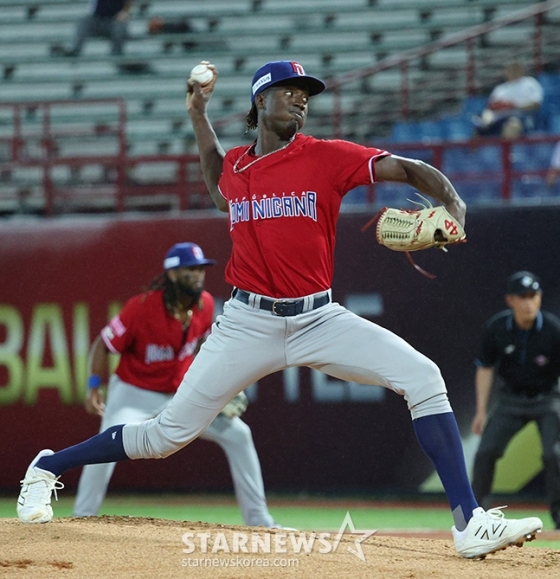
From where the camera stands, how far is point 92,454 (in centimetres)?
498

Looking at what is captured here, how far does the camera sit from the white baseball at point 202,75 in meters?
5.19

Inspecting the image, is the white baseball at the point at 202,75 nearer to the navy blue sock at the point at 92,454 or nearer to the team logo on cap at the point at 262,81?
the team logo on cap at the point at 262,81

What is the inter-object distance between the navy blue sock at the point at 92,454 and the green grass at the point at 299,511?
300 cm

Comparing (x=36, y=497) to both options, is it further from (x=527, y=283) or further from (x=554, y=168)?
(x=554, y=168)

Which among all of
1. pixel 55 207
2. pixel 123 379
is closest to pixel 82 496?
pixel 123 379

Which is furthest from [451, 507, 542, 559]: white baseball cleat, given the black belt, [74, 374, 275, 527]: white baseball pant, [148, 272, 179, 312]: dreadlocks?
[148, 272, 179, 312]: dreadlocks

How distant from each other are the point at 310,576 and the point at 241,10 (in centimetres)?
1279

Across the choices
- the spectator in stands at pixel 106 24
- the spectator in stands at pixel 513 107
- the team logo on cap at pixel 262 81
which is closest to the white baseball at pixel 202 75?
the team logo on cap at pixel 262 81

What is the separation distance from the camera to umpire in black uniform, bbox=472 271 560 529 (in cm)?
765

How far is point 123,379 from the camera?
22.6 ft

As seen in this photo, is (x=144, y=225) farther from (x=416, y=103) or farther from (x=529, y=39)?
(x=529, y=39)

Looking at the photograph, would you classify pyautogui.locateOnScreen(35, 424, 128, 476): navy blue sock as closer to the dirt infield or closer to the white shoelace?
the white shoelace

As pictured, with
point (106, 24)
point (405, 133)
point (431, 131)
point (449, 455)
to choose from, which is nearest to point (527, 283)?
point (449, 455)

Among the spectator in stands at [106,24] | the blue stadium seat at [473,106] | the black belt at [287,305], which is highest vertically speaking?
the spectator in stands at [106,24]
